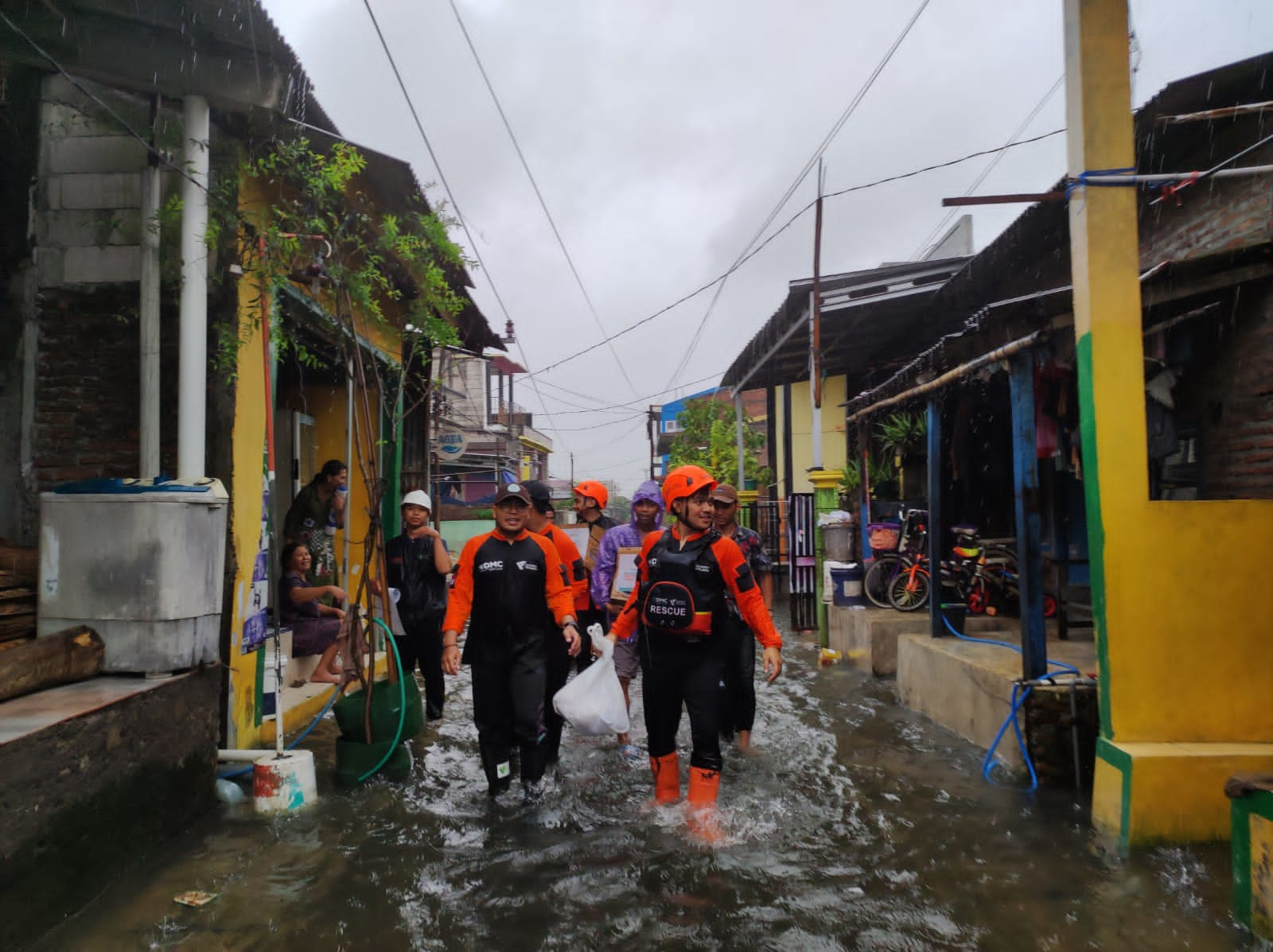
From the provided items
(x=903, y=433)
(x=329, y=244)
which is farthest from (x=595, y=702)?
(x=903, y=433)

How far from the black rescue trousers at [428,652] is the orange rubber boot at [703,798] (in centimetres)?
259

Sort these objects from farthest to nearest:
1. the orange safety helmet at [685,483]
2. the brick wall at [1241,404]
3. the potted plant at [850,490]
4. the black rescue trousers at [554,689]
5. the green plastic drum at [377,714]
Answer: the potted plant at [850,490] < the brick wall at [1241,404] < the black rescue trousers at [554,689] < the green plastic drum at [377,714] < the orange safety helmet at [685,483]

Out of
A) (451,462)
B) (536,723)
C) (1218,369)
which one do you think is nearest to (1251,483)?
(1218,369)

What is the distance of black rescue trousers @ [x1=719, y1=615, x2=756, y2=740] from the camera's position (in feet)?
19.1

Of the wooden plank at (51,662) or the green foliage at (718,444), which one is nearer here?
the wooden plank at (51,662)

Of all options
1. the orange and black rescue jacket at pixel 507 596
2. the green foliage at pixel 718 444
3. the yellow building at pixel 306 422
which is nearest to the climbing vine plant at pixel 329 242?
the yellow building at pixel 306 422

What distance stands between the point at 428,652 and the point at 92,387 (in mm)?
2814

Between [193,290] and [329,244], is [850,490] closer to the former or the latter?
[329,244]

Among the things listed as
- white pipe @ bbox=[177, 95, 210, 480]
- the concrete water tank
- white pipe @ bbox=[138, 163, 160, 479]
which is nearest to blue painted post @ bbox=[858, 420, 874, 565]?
white pipe @ bbox=[177, 95, 210, 480]

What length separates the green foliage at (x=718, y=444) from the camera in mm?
25375

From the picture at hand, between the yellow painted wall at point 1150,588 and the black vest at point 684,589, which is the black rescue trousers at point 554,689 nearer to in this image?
the black vest at point 684,589

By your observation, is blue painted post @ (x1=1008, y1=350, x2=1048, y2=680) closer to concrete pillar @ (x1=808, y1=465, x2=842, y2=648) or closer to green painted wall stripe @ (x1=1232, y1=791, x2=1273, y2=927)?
green painted wall stripe @ (x1=1232, y1=791, x2=1273, y2=927)

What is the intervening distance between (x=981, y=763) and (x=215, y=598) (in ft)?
15.5

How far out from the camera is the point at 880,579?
10.5 meters
